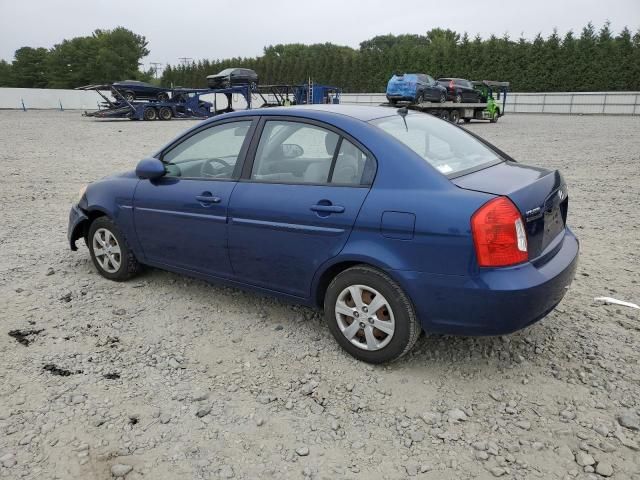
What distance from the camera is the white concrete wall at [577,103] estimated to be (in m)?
35.1

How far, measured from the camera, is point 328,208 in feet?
10.4

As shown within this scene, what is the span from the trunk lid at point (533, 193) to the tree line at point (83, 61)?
7343cm

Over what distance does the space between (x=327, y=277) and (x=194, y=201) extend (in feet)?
4.03

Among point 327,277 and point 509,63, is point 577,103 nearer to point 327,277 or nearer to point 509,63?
point 509,63

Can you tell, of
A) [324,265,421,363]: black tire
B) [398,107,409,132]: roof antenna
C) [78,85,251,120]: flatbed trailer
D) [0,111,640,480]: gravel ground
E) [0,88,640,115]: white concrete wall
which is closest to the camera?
[0,111,640,480]: gravel ground

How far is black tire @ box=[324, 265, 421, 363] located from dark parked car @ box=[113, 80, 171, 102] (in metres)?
26.1

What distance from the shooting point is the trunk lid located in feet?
9.37

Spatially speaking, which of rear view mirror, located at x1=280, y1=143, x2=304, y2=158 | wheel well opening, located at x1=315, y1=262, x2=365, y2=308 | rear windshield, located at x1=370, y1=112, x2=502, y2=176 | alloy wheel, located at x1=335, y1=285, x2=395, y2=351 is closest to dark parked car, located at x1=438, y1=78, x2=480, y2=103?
rear windshield, located at x1=370, y1=112, x2=502, y2=176

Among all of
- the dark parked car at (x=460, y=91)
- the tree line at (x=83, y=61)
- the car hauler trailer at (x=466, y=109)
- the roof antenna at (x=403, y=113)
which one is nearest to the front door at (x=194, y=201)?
the roof antenna at (x=403, y=113)

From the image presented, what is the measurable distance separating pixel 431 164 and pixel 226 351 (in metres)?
1.83

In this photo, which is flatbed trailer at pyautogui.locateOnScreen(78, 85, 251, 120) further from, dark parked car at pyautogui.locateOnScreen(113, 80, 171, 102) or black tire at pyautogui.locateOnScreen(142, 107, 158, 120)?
dark parked car at pyautogui.locateOnScreen(113, 80, 171, 102)

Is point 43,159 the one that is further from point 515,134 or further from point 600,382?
point 515,134

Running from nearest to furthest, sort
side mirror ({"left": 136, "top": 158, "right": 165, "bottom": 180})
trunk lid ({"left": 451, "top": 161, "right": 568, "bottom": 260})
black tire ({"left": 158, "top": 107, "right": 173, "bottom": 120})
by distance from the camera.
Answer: trunk lid ({"left": 451, "top": 161, "right": 568, "bottom": 260}), side mirror ({"left": 136, "top": 158, "right": 165, "bottom": 180}), black tire ({"left": 158, "top": 107, "right": 173, "bottom": 120})

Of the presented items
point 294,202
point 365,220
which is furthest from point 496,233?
point 294,202
